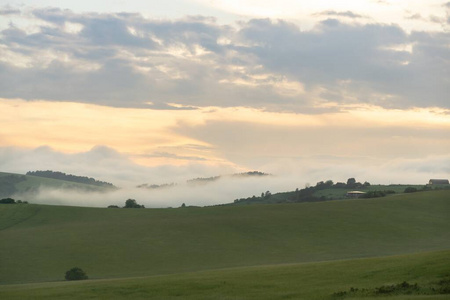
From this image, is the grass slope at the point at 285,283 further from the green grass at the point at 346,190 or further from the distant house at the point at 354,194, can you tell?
the green grass at the point at 346,190

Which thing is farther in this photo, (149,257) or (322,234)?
(322,234)

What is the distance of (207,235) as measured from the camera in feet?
367

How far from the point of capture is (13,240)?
110750 mm

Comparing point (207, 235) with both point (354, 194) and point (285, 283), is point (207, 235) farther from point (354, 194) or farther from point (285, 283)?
point (354, 194)

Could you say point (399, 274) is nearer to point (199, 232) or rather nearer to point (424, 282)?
point (424, 282)

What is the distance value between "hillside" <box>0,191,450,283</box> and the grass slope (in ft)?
107

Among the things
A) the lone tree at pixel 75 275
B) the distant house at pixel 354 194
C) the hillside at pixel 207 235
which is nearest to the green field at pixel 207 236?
the hillside at pixel 207 235

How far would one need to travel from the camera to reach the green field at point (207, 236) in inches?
3585

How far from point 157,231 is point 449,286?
3305 inches

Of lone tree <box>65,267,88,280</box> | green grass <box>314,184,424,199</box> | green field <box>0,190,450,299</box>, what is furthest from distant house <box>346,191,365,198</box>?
lone tree <box>65,267,88,280</box>

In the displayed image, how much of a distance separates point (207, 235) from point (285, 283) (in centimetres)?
6723

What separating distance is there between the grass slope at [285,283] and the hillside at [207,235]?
32.5m

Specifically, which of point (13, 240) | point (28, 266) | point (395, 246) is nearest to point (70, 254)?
point (28, 266)

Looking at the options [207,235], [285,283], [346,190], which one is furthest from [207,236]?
[346,190]
